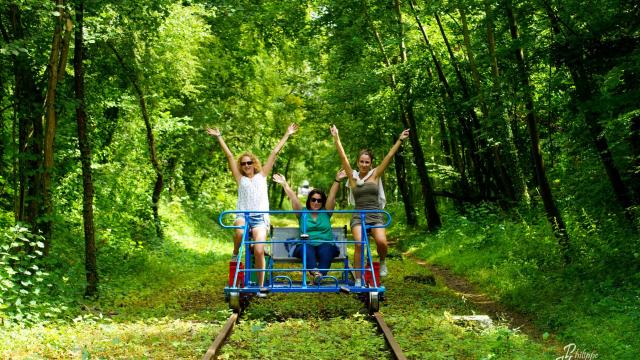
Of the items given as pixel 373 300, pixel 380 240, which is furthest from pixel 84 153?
pixel 373 300

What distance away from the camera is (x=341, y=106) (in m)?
26.7

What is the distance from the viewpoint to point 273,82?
3011cm

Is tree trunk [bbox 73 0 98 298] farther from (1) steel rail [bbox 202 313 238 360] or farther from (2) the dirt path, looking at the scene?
(2) the dirt path

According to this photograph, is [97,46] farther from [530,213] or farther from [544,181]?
[530,213]

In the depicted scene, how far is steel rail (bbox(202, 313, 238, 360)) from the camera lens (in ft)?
21.4

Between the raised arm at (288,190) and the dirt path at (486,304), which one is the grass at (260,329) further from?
the raised arm at (288,190)

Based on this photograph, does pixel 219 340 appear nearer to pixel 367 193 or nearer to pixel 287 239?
pixel 287 239

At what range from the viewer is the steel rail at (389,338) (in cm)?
669

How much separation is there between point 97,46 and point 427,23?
1174 centimetres
